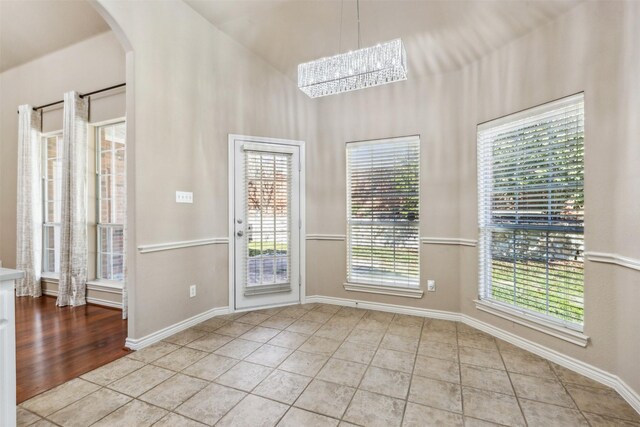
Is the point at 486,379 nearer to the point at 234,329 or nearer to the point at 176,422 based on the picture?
the point at 176,422

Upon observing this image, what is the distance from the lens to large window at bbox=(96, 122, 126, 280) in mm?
3684

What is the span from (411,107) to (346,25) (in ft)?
3.62

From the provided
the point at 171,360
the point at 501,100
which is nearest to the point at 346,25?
the point at 501,100

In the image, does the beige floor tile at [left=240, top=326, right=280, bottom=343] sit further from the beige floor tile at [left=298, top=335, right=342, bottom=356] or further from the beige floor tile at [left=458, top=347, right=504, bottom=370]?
the beige floor tile at [left=458, top=347, right=504, bottom=370]

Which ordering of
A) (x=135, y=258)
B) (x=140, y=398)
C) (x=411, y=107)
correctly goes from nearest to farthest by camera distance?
(x=140, y=398) < (x=135, y=258) < (x=411, y=107)

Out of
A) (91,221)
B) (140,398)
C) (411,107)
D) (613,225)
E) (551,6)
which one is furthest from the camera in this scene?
(91,221)

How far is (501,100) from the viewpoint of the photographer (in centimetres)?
278

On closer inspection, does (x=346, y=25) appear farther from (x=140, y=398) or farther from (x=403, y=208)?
(x=140, y=398)

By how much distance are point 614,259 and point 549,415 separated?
1.11 meters

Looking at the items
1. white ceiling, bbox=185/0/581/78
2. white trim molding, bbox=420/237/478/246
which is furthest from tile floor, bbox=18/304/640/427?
white ceiling, bbox=185/0/581/78

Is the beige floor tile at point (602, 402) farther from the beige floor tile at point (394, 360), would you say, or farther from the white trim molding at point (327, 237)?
the white trim molding at point (327, 237)

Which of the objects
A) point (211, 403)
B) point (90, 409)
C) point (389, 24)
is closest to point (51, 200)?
point (90, 409)

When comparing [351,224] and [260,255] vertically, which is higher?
[351,224]

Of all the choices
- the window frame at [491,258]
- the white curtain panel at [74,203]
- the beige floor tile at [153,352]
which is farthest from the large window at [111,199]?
the window frame at [491,258]
